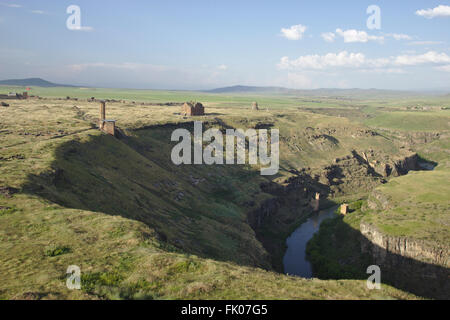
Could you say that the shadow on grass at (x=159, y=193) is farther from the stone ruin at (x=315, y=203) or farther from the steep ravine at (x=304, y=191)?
the stone ruin at (x=315, y=203)

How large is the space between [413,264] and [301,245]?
29402 millimetres

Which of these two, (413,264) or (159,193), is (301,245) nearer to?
(413,264)

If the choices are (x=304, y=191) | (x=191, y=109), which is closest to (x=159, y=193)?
(x=304, y=191)

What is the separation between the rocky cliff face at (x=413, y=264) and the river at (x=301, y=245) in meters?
16.1

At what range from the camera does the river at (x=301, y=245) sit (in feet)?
255

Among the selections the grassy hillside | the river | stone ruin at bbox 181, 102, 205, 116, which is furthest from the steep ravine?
stone ruin at bbox 181, 102, 205, 116

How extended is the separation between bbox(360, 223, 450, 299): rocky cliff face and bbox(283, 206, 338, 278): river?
16.1 meters

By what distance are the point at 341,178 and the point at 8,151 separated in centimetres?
12689

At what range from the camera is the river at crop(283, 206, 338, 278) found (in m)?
77.8

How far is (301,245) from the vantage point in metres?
92.1

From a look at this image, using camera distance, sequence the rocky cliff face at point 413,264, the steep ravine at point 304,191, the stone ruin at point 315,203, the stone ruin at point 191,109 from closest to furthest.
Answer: the rocky cliff face at point 413,264
the steep ravine at point 304,191
the stone ruin at point 315,203
the stone ruin at point 191,109

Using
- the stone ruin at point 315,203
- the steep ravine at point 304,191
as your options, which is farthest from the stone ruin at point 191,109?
the stone ruin at point 315,203
